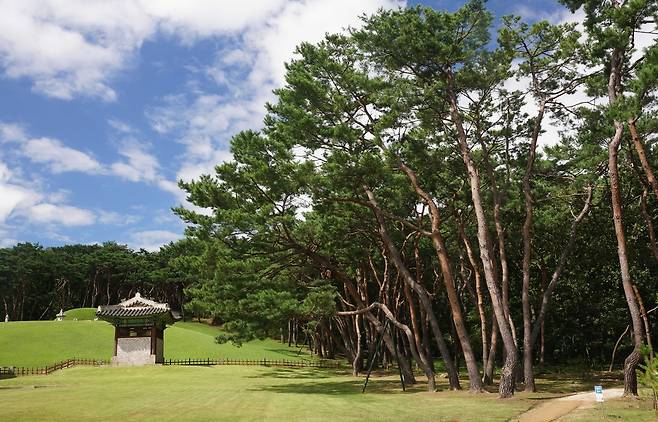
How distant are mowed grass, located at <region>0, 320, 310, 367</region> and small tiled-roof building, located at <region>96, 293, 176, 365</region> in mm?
5932

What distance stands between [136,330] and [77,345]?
31.3 ft

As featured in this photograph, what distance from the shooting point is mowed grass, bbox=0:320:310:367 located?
41.3 metres

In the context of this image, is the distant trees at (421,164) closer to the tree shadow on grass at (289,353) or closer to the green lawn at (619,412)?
Result: the green lawn at (619,412)

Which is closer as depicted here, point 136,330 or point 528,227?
point 528,227

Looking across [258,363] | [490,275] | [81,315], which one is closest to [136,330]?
[258,363]

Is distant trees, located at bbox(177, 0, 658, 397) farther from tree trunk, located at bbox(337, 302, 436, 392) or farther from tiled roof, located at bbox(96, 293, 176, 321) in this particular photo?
tiled roof, located at bbox(96, 293, 176, 321)

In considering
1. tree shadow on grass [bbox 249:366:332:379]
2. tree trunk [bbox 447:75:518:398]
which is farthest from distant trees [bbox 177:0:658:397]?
tree shadow on grass [bbox 249:366:332:379]

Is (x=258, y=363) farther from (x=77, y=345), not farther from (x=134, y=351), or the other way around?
(x=77, y=345)

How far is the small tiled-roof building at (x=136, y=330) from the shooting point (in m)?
37.9

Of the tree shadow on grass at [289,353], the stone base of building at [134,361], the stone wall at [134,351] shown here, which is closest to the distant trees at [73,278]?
the tree shadow on grass at [289,353]

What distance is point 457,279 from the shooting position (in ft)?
119

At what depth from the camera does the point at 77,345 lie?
1751 inches

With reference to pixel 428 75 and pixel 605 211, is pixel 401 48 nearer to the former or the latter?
pixel 428 75

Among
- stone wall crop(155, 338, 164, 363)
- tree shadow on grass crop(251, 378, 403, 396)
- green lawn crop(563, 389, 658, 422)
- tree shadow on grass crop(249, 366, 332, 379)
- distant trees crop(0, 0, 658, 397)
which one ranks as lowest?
tree shadow on grass crop(249, 366, 332, 379)
